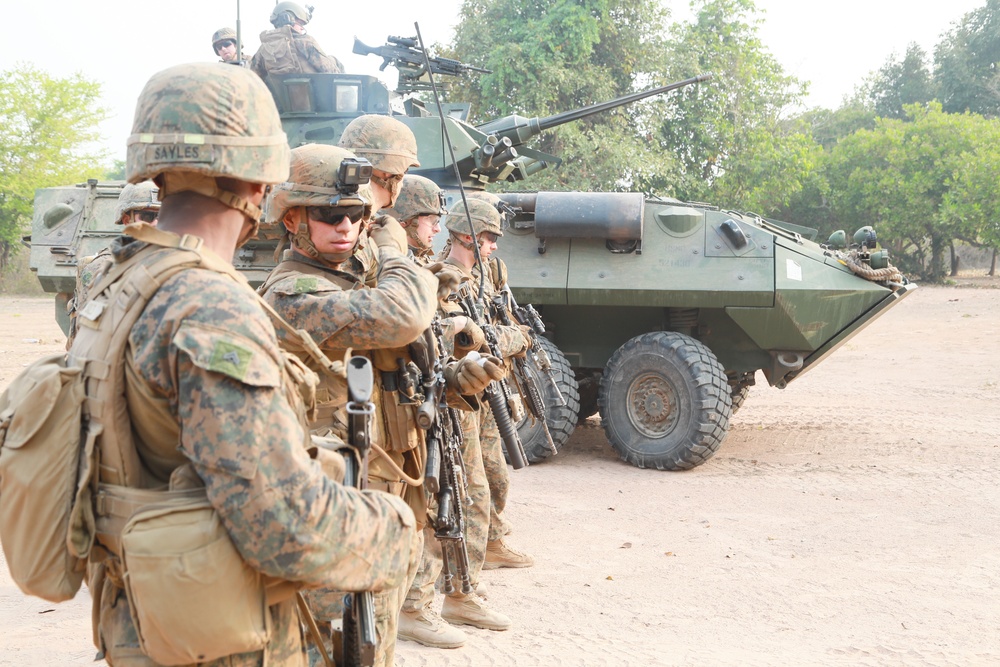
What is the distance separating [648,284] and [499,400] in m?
3.50

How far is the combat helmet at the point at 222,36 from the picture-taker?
9094 millimetres

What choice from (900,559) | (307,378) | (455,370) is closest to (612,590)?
(900,559)

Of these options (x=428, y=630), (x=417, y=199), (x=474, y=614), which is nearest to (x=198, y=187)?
(x=417, y=199)

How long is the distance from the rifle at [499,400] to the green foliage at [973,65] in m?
34.1

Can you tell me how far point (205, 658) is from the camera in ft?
6.00

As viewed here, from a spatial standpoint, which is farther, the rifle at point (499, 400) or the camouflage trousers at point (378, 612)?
the rifle at point (499, 400)

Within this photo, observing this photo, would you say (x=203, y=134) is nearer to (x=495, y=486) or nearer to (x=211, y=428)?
(x=211, y=428)

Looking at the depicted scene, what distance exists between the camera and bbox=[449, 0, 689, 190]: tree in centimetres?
2302

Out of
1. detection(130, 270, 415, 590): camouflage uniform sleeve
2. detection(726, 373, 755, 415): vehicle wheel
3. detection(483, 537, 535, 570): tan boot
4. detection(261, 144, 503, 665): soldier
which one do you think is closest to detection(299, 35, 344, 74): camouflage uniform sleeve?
detection(726, 373, 755, 415): vehicle wheel

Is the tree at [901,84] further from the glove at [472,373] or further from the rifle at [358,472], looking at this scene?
the rifle at [358,472]

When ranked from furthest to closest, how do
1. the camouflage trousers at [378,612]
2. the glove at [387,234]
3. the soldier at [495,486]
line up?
the soldier at [495,486] < the glove at [387,234] < the camouflage trousers at [378,612]

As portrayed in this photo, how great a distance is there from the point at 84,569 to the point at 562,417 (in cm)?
632

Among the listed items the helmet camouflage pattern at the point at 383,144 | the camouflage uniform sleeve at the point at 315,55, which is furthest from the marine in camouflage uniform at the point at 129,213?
the camouflage uniform sleeve at the point at 315,55

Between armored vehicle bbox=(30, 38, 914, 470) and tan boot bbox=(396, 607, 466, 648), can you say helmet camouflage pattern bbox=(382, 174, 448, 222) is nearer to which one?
tan boot bbox=(396, 607, 466, 648)
